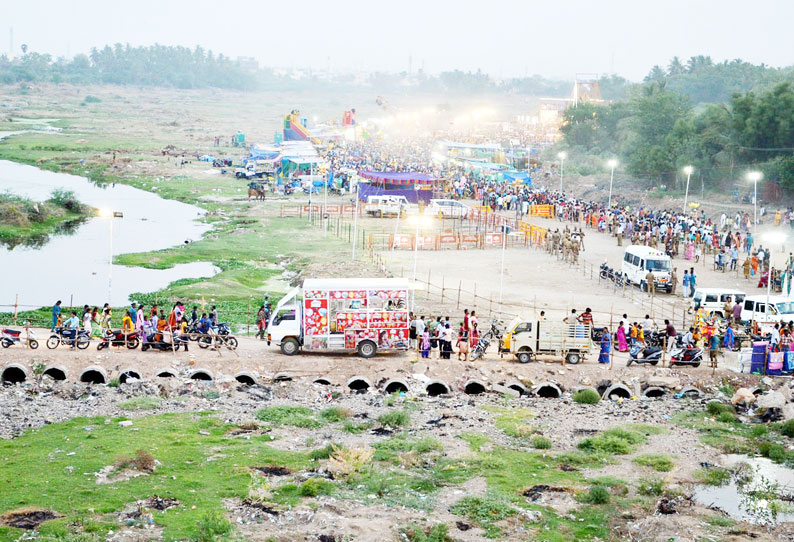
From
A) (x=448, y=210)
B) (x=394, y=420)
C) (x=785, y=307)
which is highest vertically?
(x=448, y=210)

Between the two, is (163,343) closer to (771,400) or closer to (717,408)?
(717,408)

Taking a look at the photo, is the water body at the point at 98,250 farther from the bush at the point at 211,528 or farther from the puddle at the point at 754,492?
the puddle at the point at 754,492

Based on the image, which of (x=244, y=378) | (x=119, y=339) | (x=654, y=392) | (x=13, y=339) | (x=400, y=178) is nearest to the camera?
(x=244, y=378)

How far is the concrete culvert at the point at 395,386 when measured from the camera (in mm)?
24266

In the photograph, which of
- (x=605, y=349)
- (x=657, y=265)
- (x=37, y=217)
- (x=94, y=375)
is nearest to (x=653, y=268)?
(x=657, y=265)

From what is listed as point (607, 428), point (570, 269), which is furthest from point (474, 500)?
point (570, 269)

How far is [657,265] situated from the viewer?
37.7 metres

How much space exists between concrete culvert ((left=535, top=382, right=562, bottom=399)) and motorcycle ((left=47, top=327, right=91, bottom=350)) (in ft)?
40.2

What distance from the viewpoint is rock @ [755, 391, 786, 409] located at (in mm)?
22609

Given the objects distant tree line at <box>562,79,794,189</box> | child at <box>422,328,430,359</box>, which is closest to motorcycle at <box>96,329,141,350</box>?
child at <box>422,328,430,359</box>

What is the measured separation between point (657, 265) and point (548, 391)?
14.6 m

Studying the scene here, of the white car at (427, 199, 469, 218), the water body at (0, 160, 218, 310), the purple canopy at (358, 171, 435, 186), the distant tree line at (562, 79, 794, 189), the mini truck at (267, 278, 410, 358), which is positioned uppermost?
the distant tree line at (562, 79, 794, 189)

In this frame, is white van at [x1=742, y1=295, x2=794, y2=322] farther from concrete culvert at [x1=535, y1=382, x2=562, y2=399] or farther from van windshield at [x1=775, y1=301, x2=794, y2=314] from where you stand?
concrete culvert at [x1=535, y1=382, x2=562, y2=399]

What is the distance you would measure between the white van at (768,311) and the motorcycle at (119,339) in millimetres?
19008
